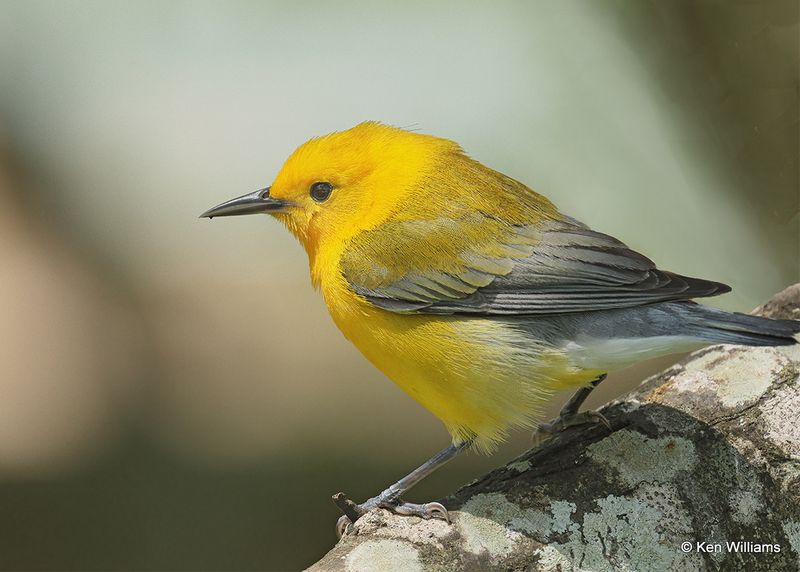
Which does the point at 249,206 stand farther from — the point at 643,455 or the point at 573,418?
the point at 643,455

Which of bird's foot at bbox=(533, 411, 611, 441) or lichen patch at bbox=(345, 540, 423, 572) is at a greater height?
lichen patch at bbox=(345, 540, 423, 572)

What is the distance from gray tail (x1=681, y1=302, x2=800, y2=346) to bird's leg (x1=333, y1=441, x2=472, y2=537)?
1.03 metres

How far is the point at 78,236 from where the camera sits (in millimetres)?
7105

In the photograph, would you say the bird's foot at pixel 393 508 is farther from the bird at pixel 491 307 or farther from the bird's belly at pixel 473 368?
the bird's belly at pixel 473 368

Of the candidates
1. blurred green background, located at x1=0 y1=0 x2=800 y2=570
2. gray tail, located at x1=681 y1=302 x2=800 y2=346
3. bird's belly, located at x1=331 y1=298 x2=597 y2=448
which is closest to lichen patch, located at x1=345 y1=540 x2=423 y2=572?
bird's belly, located at x1=331 y1=298 x2=597 y2=448

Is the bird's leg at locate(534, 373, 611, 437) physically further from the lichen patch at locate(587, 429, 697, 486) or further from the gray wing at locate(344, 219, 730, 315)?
the gray wing at locate(344, 219, 730, 315)

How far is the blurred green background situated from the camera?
20.8 feet

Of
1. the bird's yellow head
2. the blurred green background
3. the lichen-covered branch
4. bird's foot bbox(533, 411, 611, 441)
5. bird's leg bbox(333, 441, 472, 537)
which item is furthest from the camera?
the blurred green background

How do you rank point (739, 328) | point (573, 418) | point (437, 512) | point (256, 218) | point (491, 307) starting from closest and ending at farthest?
point (437, 512) < point (739, 328) < point (491, 307) < point (573, 418) < point (256, 218)

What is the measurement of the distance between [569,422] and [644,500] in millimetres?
618

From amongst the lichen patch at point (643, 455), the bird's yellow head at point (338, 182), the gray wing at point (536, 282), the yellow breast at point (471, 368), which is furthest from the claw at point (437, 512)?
the bird's yellow head at point (338, 182)

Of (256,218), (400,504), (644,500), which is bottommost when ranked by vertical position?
(644,500)

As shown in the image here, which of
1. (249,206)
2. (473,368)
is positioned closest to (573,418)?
(473,368)

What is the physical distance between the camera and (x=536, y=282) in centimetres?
379
